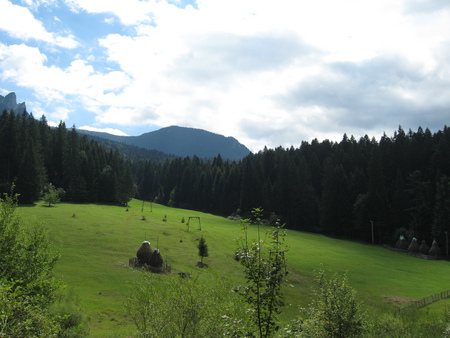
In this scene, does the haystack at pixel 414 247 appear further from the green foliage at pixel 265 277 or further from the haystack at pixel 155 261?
the green foliage at pixel 265 277

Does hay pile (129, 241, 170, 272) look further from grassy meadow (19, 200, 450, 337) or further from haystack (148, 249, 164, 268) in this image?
grassy meadow (19, 200, 450, 337)

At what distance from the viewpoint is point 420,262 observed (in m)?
65.6

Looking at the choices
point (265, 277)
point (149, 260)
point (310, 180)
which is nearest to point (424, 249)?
point (310, 180)

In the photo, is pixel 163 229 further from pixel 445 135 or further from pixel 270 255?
pixel 445 135

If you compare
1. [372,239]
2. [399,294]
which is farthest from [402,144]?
[399,294]

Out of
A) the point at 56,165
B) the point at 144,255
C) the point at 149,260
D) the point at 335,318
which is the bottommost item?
the point at 149,260

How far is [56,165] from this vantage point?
373 ft

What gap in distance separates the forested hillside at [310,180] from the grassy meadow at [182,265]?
19.9m

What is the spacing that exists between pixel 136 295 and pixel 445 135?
106 meters

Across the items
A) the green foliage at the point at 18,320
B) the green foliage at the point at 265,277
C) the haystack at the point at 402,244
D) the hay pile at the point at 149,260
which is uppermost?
the green foliage at the point at 265,277

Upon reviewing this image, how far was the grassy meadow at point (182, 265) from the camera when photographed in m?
31.0

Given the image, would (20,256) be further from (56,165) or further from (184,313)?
(56,165)

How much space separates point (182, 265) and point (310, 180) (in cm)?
8428

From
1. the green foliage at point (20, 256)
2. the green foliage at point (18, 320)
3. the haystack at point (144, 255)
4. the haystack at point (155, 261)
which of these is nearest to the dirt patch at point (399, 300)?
the haystack at point (155, 261)
